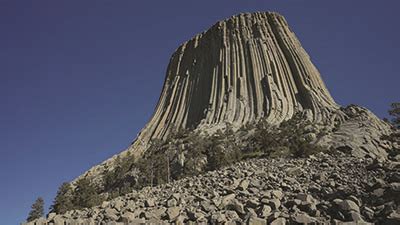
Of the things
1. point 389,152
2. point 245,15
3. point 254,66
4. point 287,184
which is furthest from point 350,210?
point 245,15

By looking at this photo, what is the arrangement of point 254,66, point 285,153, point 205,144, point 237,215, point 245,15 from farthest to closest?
point 245,15, point 254,66, point 205,144, point 285,153, point 237,215

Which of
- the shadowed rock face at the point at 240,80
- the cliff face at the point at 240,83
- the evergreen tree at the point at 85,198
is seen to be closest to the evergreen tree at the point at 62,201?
the evergreen tree at the point at 85,198

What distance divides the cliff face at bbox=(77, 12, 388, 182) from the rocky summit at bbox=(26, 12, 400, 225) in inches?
6.8

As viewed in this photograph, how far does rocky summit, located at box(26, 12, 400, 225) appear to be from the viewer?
32.3 ft

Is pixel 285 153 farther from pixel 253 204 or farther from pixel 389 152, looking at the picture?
pixel 253 204

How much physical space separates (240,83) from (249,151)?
17132 mm

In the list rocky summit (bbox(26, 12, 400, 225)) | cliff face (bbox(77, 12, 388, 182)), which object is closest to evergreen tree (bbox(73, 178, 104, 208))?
rocky summit (bbox(26, 12, 400, 225))

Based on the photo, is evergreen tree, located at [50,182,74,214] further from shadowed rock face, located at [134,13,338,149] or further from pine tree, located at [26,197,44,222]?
shadowed rock face, located at [134,13,338,149]

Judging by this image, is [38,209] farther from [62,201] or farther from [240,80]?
[240,80]

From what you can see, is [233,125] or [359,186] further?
[233,125]

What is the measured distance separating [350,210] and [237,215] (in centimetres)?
293

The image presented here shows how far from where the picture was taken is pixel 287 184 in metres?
12.5

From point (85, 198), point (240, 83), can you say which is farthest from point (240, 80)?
point (85, 198)

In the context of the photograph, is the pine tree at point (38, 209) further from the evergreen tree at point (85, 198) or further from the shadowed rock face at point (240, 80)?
the shadowed rock face at point (240, 80)
